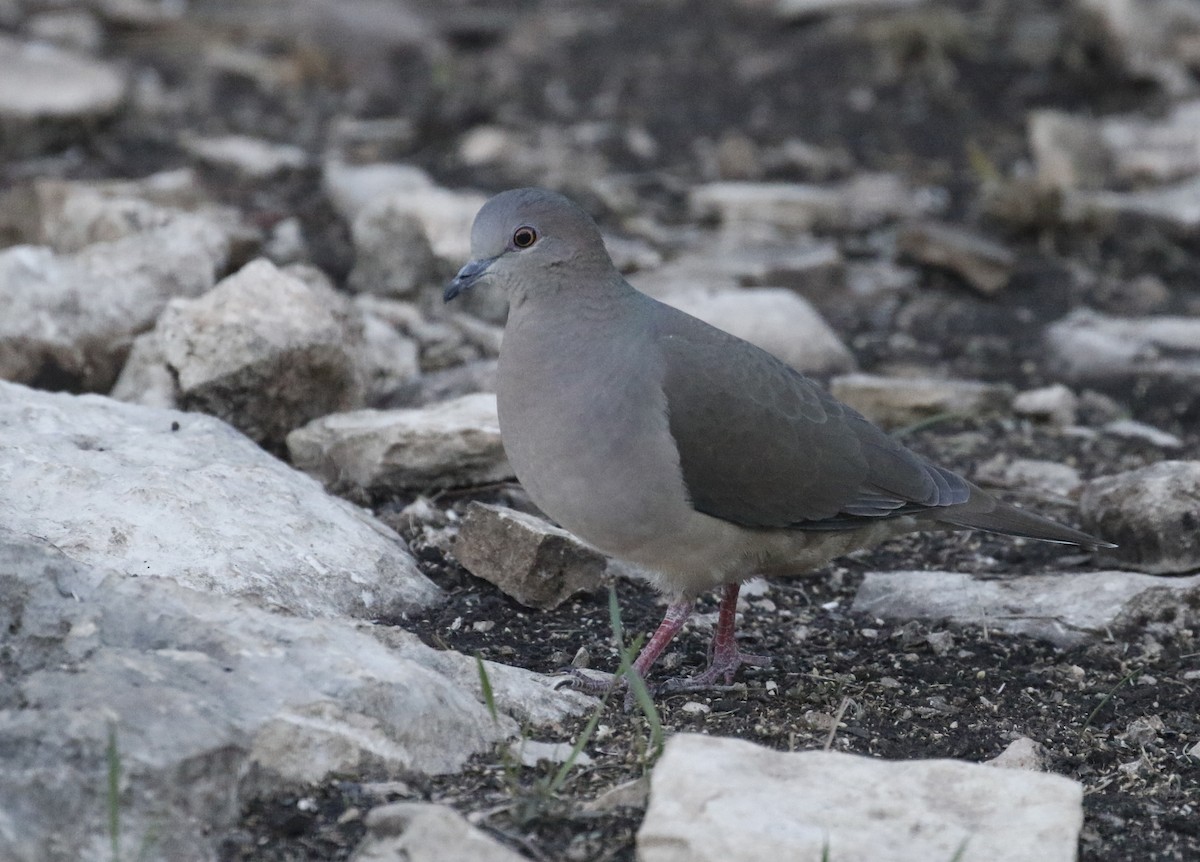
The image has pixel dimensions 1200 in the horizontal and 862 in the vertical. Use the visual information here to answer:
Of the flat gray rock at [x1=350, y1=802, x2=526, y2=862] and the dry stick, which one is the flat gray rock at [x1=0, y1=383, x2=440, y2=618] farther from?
the dry stick

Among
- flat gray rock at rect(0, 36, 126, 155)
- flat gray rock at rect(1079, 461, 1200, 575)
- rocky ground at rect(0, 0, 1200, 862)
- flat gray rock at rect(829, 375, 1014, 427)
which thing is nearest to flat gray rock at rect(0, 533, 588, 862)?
rocky ground at rect(0, 0, 1200, 862)

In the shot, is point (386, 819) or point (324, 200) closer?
point (386, 819)

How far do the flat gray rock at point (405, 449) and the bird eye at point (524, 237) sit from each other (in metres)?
0.83

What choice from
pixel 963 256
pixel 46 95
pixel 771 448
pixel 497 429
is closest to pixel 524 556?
pixel 497 429

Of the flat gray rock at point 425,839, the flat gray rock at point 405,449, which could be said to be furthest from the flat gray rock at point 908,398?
the flat gray rock at point 425,839

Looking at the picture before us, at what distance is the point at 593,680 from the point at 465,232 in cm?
317

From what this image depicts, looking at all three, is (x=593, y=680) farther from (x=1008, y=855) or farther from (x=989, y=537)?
(x=989, y=537)

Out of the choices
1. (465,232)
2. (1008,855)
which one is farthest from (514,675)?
(465,232)

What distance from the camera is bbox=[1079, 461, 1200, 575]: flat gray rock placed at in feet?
15.3

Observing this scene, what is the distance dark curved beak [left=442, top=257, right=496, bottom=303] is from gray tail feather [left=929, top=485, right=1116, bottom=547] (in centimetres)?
139

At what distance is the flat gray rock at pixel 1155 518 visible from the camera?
4656 mm

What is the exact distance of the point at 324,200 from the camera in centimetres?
769

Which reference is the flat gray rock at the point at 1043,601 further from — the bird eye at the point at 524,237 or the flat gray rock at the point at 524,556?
the bird eye at the point at 524,237

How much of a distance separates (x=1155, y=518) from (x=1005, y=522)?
596 mm
